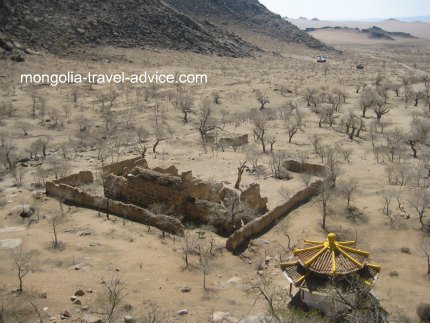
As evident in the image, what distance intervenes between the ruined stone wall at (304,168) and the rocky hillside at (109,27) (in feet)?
156

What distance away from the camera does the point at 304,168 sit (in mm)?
28578

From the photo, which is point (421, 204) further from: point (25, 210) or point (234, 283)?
point (25, 210)

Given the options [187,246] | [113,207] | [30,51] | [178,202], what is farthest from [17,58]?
[187,246]

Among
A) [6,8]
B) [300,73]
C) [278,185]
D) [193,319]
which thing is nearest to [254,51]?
[300,73]

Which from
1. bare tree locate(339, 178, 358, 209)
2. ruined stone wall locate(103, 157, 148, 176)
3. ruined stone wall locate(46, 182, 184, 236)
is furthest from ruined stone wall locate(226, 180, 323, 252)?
ruined stone wall locate(103, 157, 148, 176)

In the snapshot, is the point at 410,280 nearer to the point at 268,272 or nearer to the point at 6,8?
the point at 268,272

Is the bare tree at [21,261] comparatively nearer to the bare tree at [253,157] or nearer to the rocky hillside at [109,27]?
the bare tree at [253,157]

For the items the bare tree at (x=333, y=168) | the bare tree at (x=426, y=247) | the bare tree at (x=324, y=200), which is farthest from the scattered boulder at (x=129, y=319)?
the bare tree at (x=333, y=168)

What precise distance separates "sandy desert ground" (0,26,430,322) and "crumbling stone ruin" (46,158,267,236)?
2.29 feet

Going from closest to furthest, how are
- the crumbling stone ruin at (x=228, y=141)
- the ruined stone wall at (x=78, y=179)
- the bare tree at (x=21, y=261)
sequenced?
the bare tree at (x=21, y=261), the ruined stone wall at (x=78, y=179), the crumbling stone ruin at (x=228, y=141)

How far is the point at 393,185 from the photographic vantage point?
84.6 feet

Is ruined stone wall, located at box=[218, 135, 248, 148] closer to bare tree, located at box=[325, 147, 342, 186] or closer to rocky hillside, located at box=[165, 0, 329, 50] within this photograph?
bare tree, located at box=[325, 147, 342, 186]

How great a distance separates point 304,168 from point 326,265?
14330 mm

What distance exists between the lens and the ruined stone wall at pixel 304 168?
27959 mm
